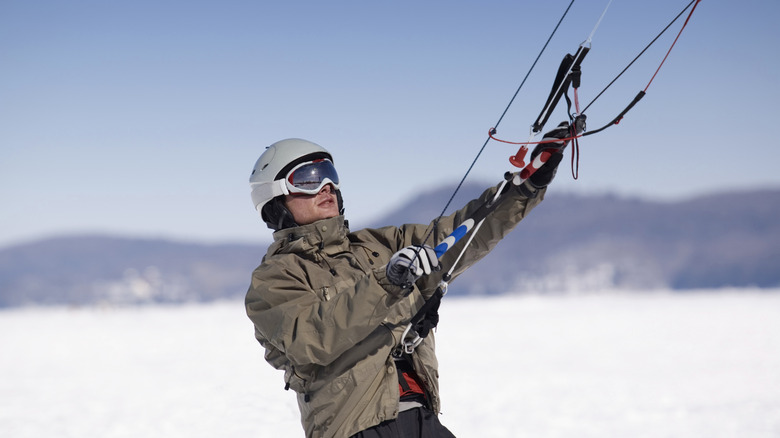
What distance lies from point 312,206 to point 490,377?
16.7 feet

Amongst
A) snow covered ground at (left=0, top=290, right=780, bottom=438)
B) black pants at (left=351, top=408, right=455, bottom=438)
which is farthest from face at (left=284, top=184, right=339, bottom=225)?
snow covered ground at (left=0, top=290, right=780, bottom=438)

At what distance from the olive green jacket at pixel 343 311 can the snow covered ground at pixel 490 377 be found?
9.77 ft

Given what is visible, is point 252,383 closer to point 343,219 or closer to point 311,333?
point 343,219

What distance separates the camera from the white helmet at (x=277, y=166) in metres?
3.50

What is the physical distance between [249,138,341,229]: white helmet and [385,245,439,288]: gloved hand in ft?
3.55

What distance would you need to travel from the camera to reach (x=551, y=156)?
3051 millimetres

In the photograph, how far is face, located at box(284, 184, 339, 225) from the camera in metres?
3.44

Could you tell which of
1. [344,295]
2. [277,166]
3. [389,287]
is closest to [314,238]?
[277,166]

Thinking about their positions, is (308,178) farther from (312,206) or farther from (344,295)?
(344,295)

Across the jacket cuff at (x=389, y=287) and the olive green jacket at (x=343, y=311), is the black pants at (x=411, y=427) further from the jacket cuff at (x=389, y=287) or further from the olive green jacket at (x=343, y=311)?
the jacket cuff at (x=389, y=287)

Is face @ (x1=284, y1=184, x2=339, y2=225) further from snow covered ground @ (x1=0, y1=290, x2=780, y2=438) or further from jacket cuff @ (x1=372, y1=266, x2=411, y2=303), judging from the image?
snow covered ground @ (x1=0, y1=290, x2=780, y2=438)

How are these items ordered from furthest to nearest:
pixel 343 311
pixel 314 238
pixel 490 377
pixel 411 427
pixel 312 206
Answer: pixel 490 377 → pixel 312 206 → pixel 314 238 → pixel 411 427 → pixel 343 311

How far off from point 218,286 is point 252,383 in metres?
30.7

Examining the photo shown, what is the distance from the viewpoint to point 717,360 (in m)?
8.59
